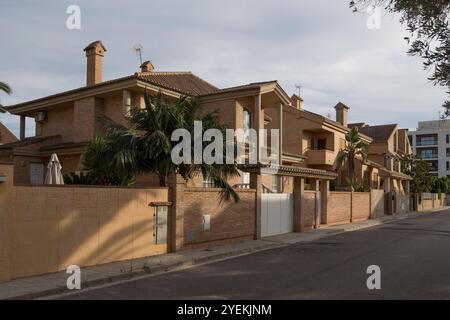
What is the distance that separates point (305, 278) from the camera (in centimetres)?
1045

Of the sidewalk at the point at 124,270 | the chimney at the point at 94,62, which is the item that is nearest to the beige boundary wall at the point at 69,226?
the sidewalk at the point at 124,270

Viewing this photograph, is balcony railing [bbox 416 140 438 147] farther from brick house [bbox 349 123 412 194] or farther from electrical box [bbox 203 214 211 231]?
electrical box [bbox 203 214 211 231]

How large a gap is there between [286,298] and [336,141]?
34614 millimetres

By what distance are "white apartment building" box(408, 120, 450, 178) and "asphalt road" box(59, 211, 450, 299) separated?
313ft

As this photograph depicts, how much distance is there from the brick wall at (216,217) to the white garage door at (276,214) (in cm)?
143

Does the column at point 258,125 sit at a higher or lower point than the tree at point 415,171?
higher

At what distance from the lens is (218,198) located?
52.7 ft

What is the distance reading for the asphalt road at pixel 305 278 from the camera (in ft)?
28.9

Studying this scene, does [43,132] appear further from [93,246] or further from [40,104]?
[93,246]

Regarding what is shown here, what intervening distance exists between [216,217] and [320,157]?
24.1 m

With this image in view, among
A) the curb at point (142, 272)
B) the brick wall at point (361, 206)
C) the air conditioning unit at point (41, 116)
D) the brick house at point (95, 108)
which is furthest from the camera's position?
the brick wall at point (361, 206)

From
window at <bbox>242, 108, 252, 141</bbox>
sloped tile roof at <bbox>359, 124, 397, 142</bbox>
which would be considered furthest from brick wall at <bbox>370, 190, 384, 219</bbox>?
sloped tile roof at <bbox>359, 124, 397, 142</bbox>

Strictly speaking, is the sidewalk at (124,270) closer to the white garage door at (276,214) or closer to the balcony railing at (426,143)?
the white garage door at (276,214)

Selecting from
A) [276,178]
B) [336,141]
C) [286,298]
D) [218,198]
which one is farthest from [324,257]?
[336,141]
